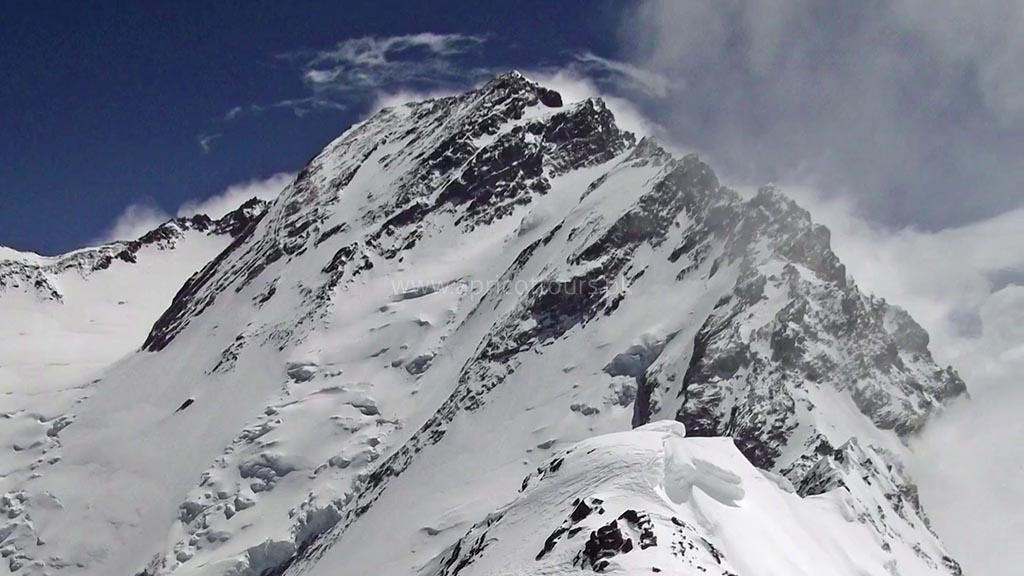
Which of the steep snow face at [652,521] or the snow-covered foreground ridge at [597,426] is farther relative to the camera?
the snow-covered foreground ridge at [597,426]

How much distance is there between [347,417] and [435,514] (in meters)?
54.8

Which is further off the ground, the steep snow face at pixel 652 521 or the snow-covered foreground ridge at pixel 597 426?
the snow-covered foreground ridge at pixel 597 426

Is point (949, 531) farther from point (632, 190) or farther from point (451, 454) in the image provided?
point (632, 190)

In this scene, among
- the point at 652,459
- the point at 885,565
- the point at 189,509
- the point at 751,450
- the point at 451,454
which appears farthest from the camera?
the point at 189,509

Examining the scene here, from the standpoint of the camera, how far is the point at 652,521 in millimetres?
41281

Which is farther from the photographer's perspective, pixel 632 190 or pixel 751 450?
pixel 632 190

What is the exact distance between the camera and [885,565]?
72.3m

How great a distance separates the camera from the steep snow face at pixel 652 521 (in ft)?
129

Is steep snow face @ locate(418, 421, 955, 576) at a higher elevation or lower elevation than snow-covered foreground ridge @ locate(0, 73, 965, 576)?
lower

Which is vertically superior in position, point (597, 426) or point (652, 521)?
point (597, 426)

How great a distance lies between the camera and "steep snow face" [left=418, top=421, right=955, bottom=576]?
129 feet

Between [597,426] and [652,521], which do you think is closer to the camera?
[652,521]

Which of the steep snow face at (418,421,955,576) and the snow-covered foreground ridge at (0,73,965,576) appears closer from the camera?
the steep snow face at (418,421,955,576)

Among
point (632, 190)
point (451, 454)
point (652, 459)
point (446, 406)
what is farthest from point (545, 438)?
point (652, 459)
